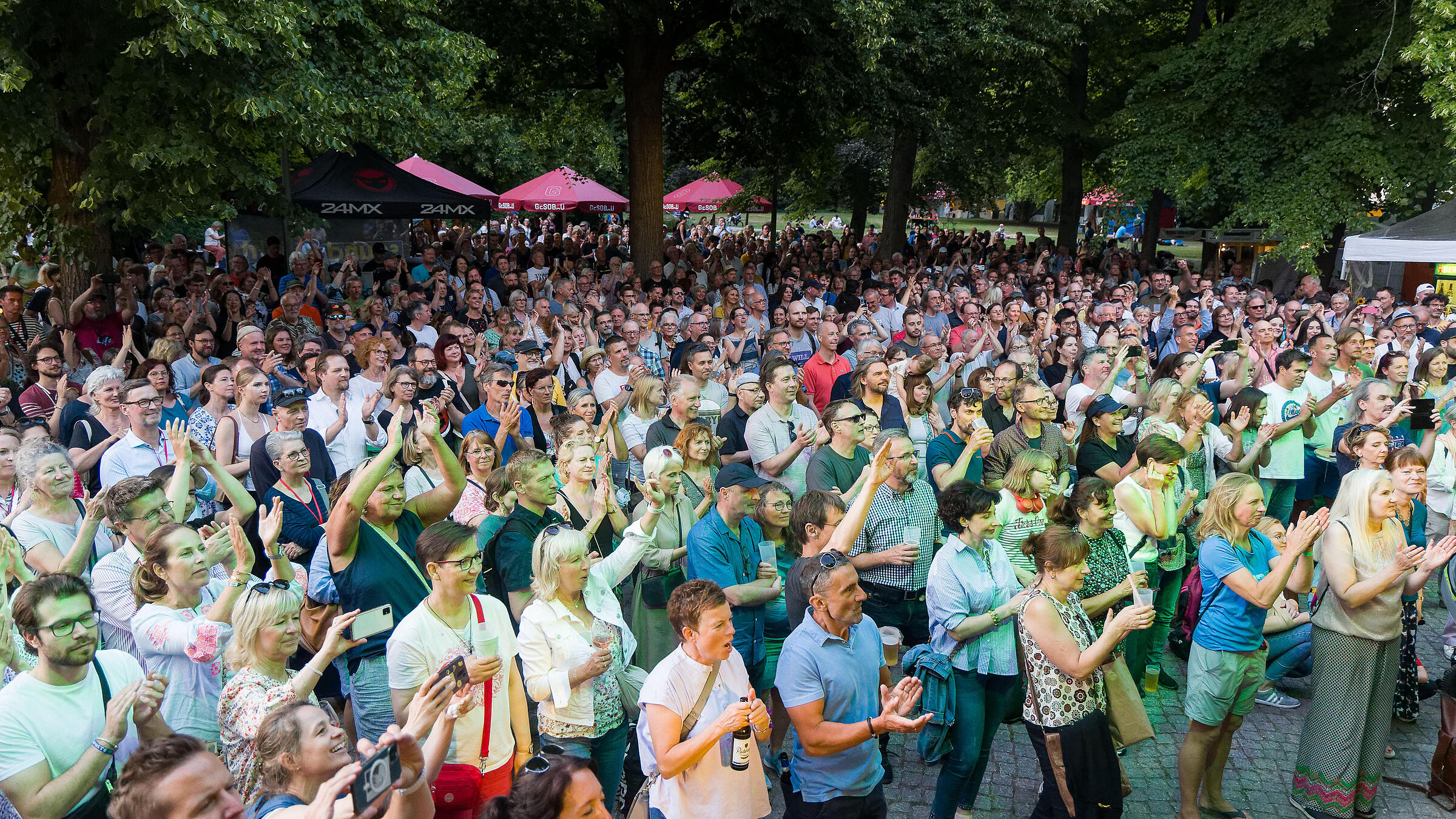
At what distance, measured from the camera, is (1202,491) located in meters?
7.42

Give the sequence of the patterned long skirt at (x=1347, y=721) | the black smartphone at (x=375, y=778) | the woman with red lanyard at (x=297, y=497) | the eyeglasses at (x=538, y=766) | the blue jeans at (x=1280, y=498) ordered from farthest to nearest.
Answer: the blue jeans at (x=1280, y=498) → the woman with red lanyard at (x=297, y=497) → the patterned long skirt at (x=1347, y=721) → the eyeglasses at (x=538, y=766) → the black smartphone at (x=375, y=778)

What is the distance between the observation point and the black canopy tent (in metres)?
15.0

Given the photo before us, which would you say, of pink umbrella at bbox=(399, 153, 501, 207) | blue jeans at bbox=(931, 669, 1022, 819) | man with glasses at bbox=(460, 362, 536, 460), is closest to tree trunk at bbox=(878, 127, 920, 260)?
pink umbrella at bbox=(399, 153, 501, 207)

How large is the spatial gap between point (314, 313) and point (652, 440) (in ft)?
20.0

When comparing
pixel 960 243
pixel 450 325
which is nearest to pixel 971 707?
pixel 450 325

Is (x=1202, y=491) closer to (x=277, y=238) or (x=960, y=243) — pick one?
(x=277, y=238)

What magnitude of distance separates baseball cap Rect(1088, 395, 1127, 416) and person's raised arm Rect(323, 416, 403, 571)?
4.57 meters

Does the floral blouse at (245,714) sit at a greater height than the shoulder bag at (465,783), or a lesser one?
greater

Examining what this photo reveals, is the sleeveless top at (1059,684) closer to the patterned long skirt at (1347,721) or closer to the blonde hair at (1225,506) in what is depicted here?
the blonde hair at (1225,506)

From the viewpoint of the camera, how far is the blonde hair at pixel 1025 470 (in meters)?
5.88

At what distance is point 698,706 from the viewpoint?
12.7ft

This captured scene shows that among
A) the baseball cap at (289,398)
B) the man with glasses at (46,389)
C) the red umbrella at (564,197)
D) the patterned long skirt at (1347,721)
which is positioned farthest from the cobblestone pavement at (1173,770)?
the red umbrella at (564,197)

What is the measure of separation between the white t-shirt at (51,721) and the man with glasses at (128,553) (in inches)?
30.1

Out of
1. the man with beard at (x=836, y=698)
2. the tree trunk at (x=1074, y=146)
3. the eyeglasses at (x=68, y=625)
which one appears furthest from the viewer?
the tree trunk at (x=1074, y=146)
